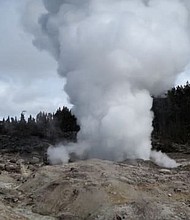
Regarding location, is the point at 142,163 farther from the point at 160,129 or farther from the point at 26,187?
the point at 160,129

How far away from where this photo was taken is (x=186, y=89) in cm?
8712

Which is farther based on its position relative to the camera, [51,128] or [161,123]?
[161,123]

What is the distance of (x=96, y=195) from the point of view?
2298cm

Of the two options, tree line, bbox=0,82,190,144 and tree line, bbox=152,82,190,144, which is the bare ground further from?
tree line, bbox=152,82,190,144

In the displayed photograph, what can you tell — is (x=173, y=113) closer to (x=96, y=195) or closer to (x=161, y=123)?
(x=161, y=123)

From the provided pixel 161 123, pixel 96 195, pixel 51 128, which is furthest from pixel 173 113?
Result: pixel 96 195

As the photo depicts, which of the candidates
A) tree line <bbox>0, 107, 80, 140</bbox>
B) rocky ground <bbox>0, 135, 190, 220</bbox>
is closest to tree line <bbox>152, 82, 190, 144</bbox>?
tree line <bbox>0, 107, 80, 140</bbox>

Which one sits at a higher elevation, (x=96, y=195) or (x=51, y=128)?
(x=51, y=128)

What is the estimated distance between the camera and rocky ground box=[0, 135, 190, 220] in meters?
20.5

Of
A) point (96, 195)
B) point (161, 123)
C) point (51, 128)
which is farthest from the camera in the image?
point (161, 123)

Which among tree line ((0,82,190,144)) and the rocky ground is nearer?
the rocky ground

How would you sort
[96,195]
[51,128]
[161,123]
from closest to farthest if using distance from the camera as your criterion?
1. [96,195]
2. [51,128]
3. [161,123]

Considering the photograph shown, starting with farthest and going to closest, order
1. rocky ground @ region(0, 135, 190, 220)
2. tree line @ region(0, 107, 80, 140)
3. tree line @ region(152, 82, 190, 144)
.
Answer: tree line @ region(152, 82, 190, 144)
tree line @ region(0, 107, 80, 140)
rocky ground @ region(0, 135, 190, 220)

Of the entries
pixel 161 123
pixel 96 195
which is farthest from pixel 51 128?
pixel 96 195
